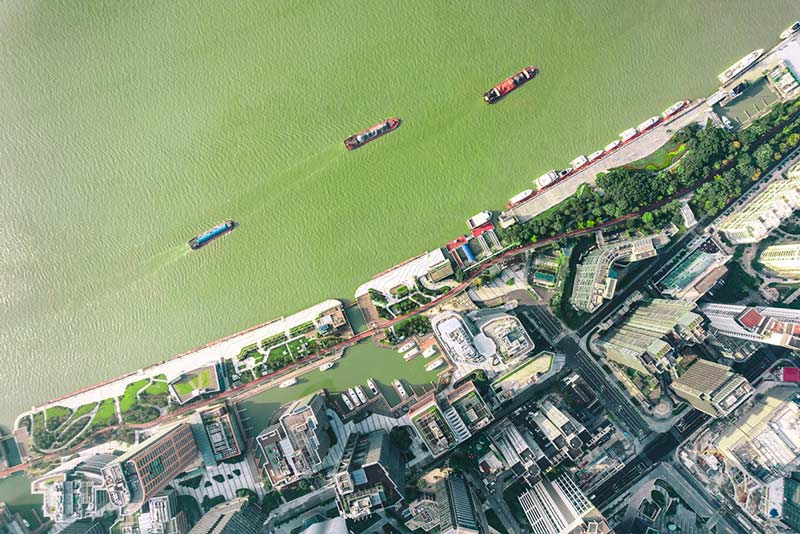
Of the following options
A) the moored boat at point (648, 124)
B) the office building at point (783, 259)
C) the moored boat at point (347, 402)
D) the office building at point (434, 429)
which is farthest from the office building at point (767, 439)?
the moored boat at point (347, 402)

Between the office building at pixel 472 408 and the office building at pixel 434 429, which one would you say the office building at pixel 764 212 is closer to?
the office building at pixel 472 408

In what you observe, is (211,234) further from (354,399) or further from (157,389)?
(354,399)

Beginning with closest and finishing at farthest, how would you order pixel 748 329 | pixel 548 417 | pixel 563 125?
pixel 748 329 < pixel 548 417 < pixel 563 125

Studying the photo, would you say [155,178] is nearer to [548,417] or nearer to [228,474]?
[228,474]

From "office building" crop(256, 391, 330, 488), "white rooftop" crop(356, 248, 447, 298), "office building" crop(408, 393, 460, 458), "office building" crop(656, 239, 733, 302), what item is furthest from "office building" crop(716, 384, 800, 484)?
"office building" crop(256, 391, 330, 488)

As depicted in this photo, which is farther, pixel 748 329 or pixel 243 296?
pixel 243 296

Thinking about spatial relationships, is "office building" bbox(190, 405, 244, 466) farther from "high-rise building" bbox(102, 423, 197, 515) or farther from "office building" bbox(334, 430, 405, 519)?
"office building" bbox(334, 430, 405, 519)

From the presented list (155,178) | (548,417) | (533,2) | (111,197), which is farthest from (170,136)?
(548,417)
